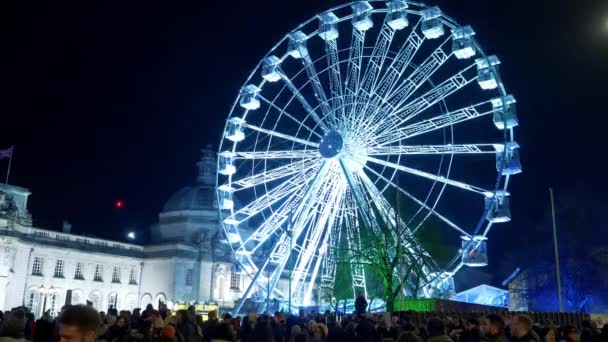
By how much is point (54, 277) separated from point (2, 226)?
1015 centimetres

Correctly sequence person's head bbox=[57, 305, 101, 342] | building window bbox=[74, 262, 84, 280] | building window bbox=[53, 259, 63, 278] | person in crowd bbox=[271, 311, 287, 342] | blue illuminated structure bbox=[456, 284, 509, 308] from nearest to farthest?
person's head bbox=[57, 305, 101, 342] → person in crowd bbox=[271, 311, 287, 342] → blue illuminated structure bbox=[456, 284, 509, 308] → building window bbox=[53, 259, 63, 278] → building window bbox=[74, 262, 84, 280]

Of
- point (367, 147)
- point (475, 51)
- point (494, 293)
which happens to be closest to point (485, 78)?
point (475, 51)

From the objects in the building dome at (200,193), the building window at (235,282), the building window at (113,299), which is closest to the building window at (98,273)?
the building window at (113,299)

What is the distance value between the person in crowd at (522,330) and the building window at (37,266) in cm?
6855

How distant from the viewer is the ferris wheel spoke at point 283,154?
38344 mm

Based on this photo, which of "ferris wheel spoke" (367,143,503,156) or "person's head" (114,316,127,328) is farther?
"ferris wheel spoke" (367,143,503,156)

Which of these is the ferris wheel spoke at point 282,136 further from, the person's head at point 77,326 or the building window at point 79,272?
the building window at point 79,272

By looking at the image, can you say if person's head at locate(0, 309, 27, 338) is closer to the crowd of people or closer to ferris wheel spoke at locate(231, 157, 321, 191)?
the crowd of people

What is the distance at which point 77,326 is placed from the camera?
459 centimetres

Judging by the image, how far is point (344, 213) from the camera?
1543 inches

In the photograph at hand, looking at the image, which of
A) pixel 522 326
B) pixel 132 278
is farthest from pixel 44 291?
pixel 522 326

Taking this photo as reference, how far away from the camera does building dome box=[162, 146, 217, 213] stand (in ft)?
284

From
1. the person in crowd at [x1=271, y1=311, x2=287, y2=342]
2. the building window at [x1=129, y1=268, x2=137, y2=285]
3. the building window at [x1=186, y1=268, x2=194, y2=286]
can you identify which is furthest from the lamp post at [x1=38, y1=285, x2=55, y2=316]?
the person in crowd at [x1=271, y1=311, x2=287, y2=342]

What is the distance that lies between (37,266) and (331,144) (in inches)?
1830
